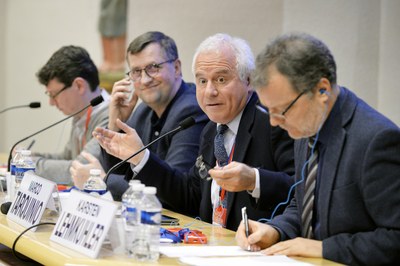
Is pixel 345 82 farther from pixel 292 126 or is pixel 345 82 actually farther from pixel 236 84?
pixel 292 126

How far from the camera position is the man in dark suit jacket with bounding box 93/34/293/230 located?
9.98 ft

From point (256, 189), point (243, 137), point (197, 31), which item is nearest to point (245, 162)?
point (243, 137)

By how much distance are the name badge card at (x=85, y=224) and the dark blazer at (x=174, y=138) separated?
122 cm

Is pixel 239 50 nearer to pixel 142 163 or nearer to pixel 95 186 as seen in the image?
pixel 142 163

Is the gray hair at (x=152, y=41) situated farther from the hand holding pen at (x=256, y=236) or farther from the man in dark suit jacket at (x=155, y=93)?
the hand holding pen at (x=256, y=236)

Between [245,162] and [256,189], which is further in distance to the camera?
[245,162]

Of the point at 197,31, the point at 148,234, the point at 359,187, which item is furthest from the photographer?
the point at 197,31

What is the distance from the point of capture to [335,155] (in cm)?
235

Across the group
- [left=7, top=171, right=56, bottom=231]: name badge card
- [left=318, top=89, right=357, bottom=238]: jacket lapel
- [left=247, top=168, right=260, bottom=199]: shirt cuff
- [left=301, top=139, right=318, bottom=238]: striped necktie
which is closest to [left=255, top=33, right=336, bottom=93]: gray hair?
[left=318, top=89, right=357, bottom=238]: jacket lapel

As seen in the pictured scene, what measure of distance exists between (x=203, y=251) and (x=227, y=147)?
3.18 ft

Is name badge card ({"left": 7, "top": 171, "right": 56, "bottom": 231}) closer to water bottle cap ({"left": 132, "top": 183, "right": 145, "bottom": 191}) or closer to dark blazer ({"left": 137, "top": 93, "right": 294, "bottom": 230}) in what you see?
water bottle cap ({"left": 132, "top": 183, "right": 145, "bottom": 191})

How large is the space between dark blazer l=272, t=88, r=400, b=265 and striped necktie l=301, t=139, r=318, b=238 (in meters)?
0.03

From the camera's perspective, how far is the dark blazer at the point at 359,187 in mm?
2213

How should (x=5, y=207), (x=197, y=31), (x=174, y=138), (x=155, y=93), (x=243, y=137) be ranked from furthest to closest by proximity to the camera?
(x=197, y=31) < (x=155, y=93) < (x=174, y=138) < (x=243, y=137) < (x=5, y=207)
